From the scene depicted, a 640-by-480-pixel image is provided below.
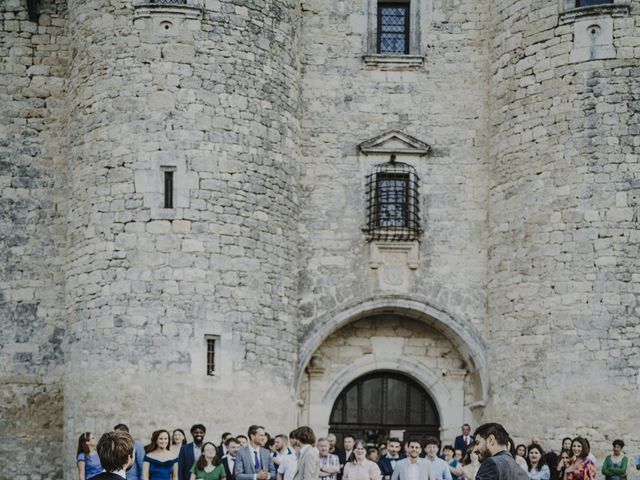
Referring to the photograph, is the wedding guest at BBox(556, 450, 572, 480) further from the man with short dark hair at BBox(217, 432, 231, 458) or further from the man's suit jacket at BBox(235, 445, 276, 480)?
the man with short dark hair at BBox(217, 432, 231, 458)

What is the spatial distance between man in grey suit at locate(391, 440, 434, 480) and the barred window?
8830 mm

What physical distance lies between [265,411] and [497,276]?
4.29 meters

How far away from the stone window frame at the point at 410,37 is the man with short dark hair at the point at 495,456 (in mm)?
12478

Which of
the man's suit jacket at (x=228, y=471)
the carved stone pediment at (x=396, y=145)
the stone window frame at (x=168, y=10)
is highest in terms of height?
the stone window frame at (x=168, y=10)

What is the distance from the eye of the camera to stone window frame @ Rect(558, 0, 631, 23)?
1958 cm

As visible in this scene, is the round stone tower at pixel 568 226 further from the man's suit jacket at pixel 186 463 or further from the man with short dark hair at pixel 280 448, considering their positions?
the man's suit jacket at pixel 186 463

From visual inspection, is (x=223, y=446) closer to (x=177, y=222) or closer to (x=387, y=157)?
(x=177, y=222)

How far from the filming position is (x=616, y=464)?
18.1 m

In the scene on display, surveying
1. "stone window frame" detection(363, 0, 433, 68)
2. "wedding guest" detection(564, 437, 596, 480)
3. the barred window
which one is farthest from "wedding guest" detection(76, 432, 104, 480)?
the barred window

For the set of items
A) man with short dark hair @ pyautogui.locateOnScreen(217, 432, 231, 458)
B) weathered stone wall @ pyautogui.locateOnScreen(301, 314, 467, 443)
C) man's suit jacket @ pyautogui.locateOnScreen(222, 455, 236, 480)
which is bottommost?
man's suit jacket @ pyautogui.locateOnScreen(222, 455, 236, 480)

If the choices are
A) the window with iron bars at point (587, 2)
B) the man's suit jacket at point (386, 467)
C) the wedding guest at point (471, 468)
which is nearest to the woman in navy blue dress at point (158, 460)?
the wedding guest at point (471, 468)

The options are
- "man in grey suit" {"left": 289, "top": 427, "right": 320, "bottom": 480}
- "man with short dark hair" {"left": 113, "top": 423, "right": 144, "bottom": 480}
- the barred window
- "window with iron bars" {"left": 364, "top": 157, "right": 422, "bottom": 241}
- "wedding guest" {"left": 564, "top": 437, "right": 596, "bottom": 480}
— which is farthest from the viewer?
the barred window

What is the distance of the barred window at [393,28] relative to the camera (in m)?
21.8

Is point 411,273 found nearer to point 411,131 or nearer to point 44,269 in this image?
point 411,131
